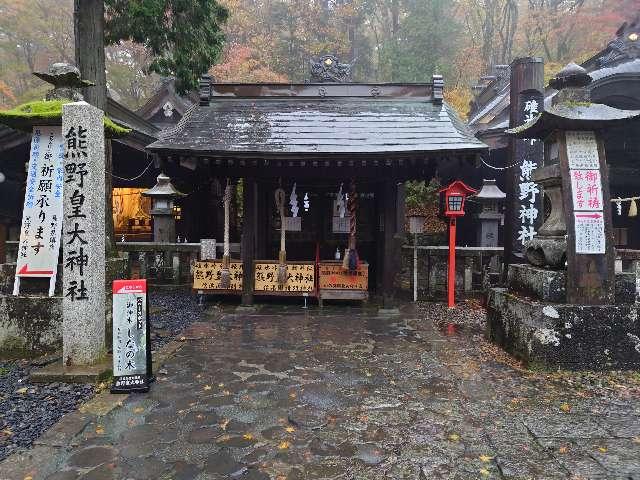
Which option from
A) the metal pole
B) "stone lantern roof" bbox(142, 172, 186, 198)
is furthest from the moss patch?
the metal pole

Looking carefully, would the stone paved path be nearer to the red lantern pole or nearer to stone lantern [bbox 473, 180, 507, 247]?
the red lantern pole

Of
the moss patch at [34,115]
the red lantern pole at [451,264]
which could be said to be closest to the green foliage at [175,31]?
the moss patch at [34,115]

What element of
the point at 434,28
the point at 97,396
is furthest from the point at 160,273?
the point at 434,28

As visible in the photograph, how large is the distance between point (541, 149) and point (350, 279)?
5577mm

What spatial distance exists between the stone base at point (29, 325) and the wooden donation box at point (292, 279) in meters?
4.96

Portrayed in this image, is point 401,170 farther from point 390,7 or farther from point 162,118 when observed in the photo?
point 390,7

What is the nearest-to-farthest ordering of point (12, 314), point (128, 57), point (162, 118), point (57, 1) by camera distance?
point (12, 314) → point (162, 118) → point (57, 1) → point (128, 57)

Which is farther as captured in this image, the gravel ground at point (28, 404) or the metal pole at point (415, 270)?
the metal pole at point (415, 270)

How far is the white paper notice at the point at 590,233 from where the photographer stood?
6375mm

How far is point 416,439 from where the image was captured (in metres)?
4.39

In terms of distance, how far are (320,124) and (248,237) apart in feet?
10.8

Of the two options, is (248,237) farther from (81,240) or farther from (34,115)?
(34,115)

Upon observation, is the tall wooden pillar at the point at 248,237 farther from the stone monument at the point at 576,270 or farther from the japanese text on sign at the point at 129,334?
the stone monument at the point at 576,270

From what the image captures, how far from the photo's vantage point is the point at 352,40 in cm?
3219
